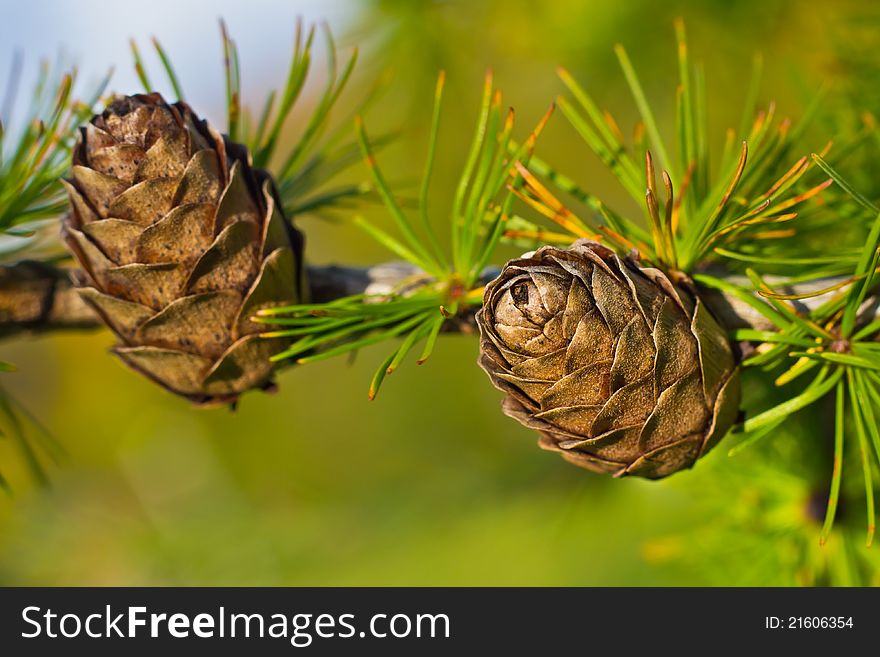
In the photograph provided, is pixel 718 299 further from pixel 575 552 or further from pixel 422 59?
pixel 575 552

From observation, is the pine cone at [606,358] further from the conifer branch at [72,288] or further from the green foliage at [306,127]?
the green foliage at [306,127]

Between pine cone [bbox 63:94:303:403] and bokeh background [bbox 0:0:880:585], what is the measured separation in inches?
8.8

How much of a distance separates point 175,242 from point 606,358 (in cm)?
25

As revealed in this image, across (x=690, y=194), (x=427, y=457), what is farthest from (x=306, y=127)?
Answer: (x=427, y=457)

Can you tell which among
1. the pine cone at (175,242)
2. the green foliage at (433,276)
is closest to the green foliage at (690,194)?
the green foliage at (433,276)

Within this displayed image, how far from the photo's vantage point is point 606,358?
391mm

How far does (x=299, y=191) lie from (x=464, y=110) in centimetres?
82

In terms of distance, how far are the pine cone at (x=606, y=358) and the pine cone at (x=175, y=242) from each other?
0.52 ft

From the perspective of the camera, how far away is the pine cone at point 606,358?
385mm

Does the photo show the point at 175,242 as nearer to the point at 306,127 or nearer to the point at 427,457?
the point at 306,127

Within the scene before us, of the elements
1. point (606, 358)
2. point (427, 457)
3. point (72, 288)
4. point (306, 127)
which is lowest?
point (606, 358)

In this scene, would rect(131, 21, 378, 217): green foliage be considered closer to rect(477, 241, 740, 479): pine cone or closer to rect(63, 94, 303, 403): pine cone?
rect(63, 94, 303, 403): pine cone

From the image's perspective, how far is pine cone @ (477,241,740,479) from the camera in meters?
0.38

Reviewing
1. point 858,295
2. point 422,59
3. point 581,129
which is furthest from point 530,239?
point 422,59
